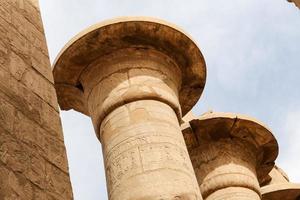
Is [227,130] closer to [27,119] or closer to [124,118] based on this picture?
[124,118]

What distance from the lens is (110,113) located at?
780cm

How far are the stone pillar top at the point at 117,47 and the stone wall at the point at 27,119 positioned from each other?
11.1 ft

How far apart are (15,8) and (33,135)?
1.43m

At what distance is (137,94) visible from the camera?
25.3ft

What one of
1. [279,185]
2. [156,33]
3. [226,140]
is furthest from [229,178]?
[156,33]

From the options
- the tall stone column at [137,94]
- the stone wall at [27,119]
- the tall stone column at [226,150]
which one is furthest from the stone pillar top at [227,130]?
the stone wall at [27,119]

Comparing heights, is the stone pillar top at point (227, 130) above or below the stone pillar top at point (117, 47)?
below

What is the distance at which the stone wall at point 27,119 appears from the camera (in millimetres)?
3349

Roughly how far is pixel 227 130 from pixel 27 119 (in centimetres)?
725

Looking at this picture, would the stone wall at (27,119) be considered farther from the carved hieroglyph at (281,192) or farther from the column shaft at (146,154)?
the carved hieroglyph at (281,192)

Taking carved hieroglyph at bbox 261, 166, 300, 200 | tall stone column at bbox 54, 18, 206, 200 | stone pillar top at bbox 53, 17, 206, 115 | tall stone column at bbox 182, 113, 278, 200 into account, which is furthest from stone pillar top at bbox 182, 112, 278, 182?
stone pillar top at bbox 53, 17, 206, 115

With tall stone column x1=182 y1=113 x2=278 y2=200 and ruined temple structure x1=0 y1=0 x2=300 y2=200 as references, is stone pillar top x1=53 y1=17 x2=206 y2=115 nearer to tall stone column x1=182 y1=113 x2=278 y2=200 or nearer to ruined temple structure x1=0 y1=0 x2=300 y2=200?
ruined temple structure x1=0 y1=0 x2=300 y2=200

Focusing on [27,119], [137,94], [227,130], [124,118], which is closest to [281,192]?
[227,130]

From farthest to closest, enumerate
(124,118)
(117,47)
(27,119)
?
1. (117,47)
2. (124,118)
3. (27,119)
